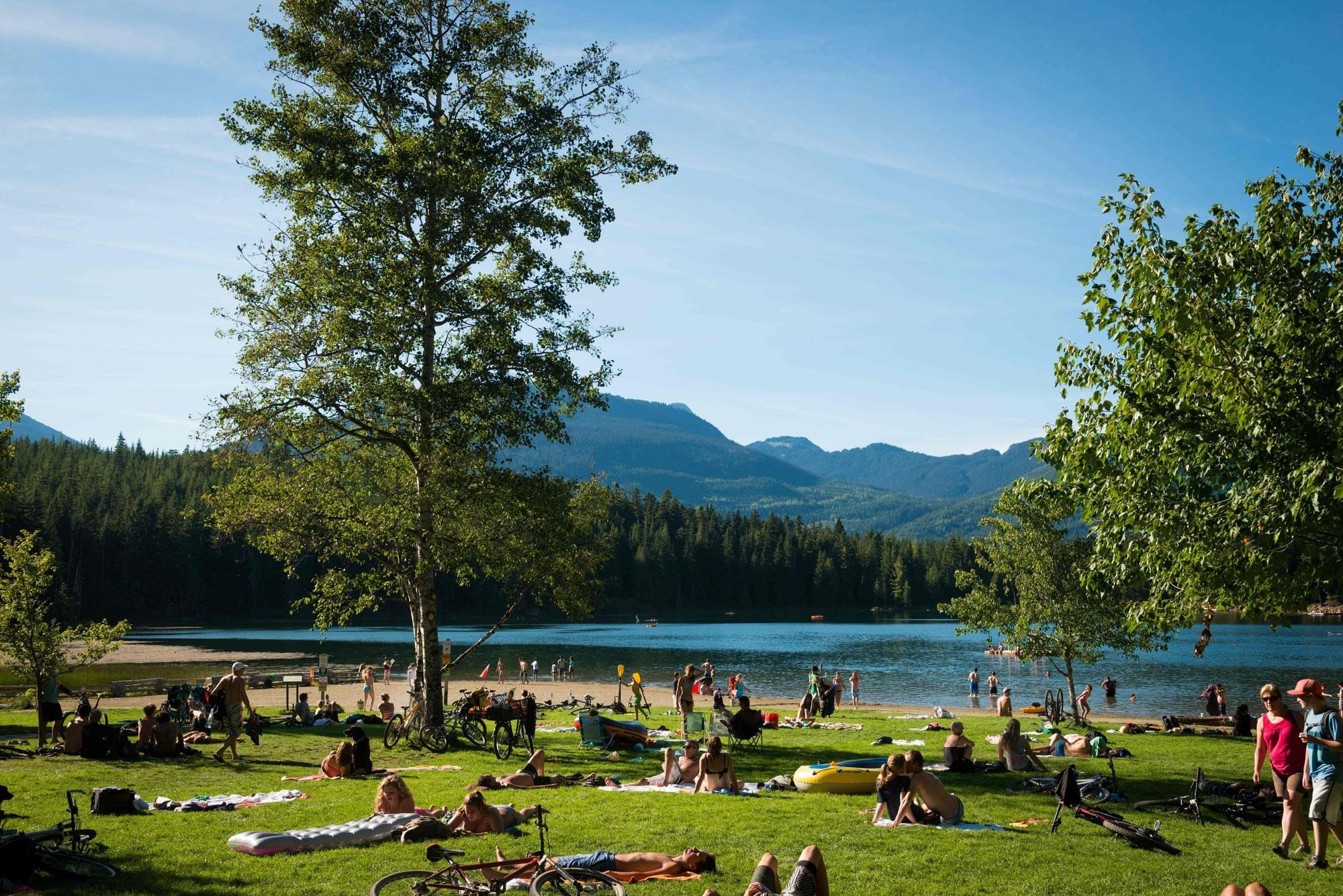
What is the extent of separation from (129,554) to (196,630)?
16.0 metres

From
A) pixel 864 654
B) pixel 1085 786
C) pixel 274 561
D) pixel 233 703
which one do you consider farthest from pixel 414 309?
pixel 274 561

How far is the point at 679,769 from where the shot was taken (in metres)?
15.6

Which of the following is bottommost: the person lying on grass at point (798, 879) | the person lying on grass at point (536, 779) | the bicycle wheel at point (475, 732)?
the bicycle wheel at point (475, 732)

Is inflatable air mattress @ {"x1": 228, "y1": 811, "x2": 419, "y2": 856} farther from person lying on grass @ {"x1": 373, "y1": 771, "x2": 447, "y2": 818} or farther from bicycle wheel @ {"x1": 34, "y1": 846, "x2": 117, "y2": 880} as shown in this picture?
bicycle wheel @ {"x1": 34, "y1": 846, "x2": 117, "y2": 880}

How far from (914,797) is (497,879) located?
5.93 m

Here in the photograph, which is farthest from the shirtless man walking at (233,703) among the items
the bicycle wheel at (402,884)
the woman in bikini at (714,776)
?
the bicycle wheel at (402,884)

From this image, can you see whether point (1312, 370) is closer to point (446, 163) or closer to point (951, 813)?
point (951, 813)

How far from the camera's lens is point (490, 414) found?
20.3 metres

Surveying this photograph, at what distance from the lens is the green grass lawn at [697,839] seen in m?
9.34

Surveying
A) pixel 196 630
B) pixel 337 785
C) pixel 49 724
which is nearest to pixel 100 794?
pixel 337 785

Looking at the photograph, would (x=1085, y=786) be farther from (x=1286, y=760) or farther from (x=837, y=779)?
(x=1286, y=760)

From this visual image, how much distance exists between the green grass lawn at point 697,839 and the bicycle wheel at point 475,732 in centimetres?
271

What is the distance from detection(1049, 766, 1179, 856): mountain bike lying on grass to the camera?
1094cm

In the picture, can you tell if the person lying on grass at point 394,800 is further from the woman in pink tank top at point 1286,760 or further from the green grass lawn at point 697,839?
the woman in pink tank top at point 1286,760
